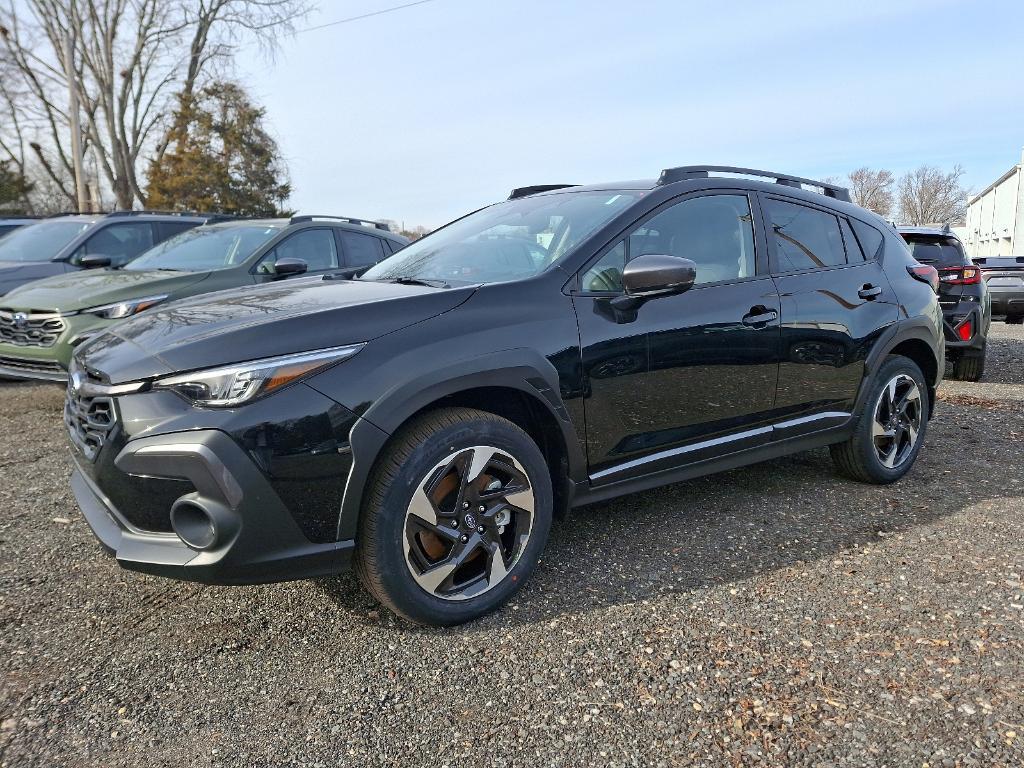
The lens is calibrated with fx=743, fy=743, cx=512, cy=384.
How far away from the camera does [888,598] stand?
9.48ft

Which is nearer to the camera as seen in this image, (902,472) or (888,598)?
(888,598)

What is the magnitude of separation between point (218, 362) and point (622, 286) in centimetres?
161

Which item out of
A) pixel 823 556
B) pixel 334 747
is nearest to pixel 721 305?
pixel 823 556

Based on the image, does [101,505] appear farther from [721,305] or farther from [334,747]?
[721,305]

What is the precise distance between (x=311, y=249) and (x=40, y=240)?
400cm

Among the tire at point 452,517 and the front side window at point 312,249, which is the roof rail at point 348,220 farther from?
the tire at point 452,517

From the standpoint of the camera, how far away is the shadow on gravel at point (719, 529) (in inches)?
116

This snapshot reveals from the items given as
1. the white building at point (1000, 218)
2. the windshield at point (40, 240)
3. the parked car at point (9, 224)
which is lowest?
the white building at point (1000, 218)

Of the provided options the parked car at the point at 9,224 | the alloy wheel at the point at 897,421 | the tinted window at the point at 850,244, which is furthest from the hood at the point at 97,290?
the parked car at the point at 9,224

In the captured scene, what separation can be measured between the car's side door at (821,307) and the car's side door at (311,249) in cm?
423

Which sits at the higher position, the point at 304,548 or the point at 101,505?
the point at 101,505

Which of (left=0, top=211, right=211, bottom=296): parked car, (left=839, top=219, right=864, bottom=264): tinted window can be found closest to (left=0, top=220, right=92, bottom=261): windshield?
(left=0, top=211, right=211, bottom=296): parked car

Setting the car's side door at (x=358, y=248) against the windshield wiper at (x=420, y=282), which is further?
the car's side door at (x=358, y=248)

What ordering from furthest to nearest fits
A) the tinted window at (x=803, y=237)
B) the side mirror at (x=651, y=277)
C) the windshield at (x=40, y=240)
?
the windshield at (x=40, y=240), the tinted window at (x=803, y=237), the side mirror at (x=651, y=277)
